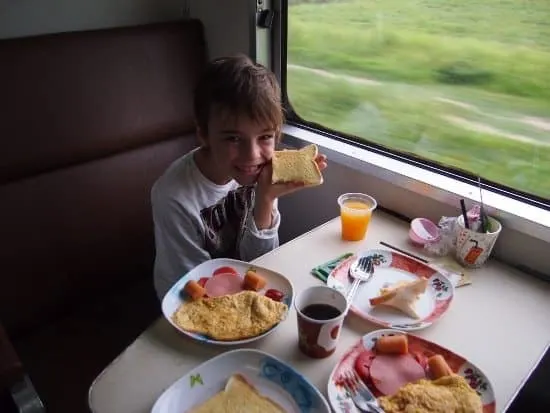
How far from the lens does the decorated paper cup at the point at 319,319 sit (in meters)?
0.99

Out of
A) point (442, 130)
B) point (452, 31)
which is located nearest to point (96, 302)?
point (442, 130)

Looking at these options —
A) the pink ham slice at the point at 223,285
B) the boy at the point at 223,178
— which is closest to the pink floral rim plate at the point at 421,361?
the pink ham slice at the point at 223,285

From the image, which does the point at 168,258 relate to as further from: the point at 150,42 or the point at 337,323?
the point at 150,42

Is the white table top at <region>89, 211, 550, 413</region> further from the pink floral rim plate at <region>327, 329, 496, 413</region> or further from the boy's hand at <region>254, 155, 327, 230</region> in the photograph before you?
the boy's hand at <region>254, 155, 327, 230</region>

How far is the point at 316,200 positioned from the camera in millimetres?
1933

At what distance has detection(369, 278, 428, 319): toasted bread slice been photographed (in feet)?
3.83

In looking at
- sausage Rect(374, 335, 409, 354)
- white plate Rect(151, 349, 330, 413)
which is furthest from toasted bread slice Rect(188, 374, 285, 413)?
sausage Rect(374, 335, 409, 354)

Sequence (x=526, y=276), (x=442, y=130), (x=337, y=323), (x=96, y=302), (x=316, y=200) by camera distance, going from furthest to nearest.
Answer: (x=316, y=200) < (x=96, y=302) < (x=442, y=130) < (x=526, y=276) < (x=337, y=323)

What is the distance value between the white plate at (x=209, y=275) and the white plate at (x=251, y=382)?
0.18 feet

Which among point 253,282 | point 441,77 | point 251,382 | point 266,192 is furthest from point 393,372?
point 441,77

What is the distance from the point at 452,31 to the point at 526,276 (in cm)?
75

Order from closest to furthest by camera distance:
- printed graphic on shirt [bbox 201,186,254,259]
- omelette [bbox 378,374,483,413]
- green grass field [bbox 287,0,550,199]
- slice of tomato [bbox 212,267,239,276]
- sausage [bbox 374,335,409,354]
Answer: omelette [bbox 378,374,483,413]
sausage [bbox 374,335,409,354]
slice of tomato [bbox 212,267,239,276]
green grass field [bbox 287,0,550,199]
printed graphic on shirt [bbox 201,186,254,259]

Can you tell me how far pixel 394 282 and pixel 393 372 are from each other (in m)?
0.33

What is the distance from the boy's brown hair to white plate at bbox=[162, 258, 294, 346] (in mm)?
395
